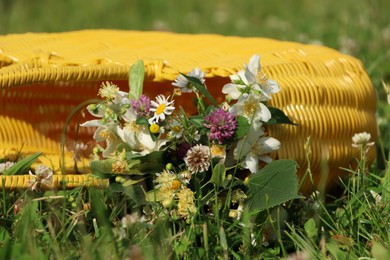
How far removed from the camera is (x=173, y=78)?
181 centimetres

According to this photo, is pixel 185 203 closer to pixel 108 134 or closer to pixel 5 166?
pixel 108 134

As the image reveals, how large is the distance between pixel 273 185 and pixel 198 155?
15cm

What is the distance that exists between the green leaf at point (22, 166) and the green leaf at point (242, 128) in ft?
1.55

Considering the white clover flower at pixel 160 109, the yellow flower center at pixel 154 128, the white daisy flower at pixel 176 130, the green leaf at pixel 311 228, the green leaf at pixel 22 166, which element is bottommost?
the green leaf at pixel 311 228

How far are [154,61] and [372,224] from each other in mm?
654

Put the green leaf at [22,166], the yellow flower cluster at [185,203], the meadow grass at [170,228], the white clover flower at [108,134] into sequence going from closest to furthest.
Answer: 1. the meadow grass at [170,228]
2. the yellow flower cluster at [185,203]
3. the white clover flower at [108,134]
4. the green leaf at [22,166]

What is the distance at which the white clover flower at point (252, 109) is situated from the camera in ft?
5.04

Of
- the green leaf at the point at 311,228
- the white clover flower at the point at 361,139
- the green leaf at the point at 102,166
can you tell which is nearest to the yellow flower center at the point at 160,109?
the green leaf at the point at 102,166

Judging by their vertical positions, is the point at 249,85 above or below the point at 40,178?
above

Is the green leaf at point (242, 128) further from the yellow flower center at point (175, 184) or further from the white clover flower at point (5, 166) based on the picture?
the white clover flower at point (5, 166)

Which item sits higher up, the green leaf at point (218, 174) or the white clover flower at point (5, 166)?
the green leaf at point (218, 174)

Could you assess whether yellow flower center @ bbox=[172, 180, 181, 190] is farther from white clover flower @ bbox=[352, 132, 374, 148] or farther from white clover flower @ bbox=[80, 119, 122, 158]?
white clover flower @ bbox=[352, 132, 374, 148]

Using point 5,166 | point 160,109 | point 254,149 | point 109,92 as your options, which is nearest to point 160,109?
point 160,109

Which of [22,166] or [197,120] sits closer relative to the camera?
[197,120]
